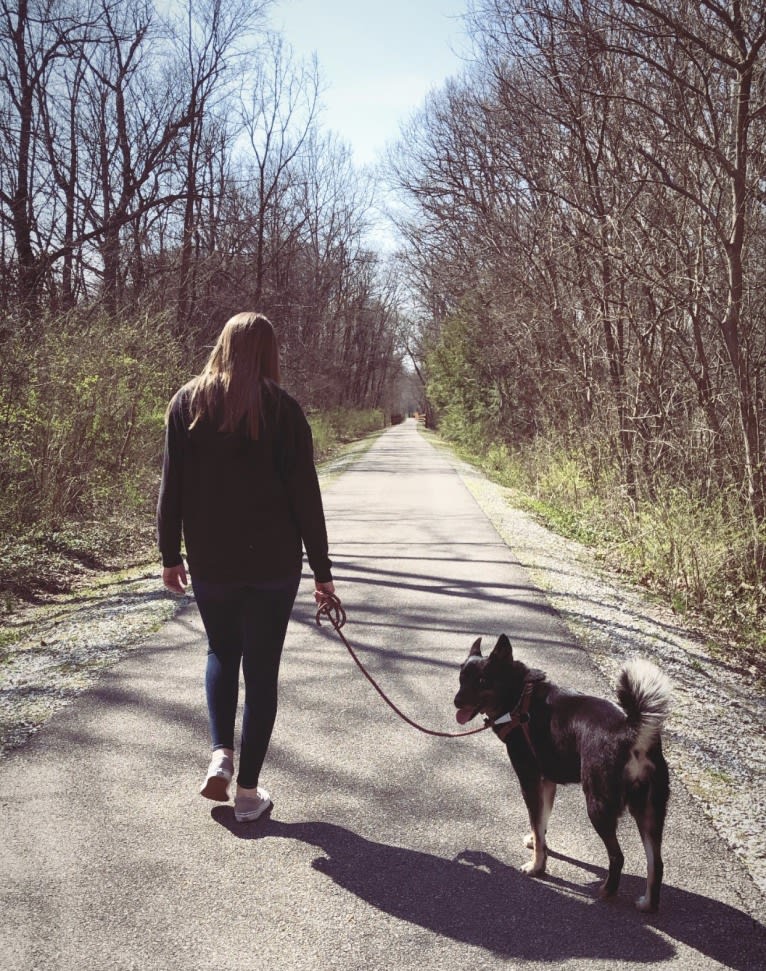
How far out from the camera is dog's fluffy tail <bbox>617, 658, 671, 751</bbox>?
2.80 metres

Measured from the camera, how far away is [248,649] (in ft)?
11.2

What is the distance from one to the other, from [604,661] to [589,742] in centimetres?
291

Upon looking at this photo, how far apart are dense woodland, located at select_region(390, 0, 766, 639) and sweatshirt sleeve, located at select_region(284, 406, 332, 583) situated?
16.2ft

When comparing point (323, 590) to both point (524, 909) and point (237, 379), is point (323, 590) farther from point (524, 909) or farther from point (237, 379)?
point (524, 909)

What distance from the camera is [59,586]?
8758 mm

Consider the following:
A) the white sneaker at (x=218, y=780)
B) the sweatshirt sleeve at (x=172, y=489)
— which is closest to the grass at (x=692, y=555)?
the white sneaker at (x=218, y=780)

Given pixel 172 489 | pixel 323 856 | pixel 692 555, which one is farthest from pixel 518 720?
pixel 692 555

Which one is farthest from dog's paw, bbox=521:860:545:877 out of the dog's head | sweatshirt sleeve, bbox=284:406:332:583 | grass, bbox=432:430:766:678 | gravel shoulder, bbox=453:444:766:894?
grass, bbox=432:430:766:678

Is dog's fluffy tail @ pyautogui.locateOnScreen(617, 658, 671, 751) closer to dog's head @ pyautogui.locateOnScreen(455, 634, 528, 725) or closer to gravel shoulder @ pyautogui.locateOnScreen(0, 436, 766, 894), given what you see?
dog's head @ pyautogui.locateOnScreen(455, 634, 528, 725)

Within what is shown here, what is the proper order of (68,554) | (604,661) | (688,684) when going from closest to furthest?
(688,684) < (604,661) < (68,554)

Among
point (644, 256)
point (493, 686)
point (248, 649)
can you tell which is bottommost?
point (493, 686)

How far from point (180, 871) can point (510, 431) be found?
22991 millimetres

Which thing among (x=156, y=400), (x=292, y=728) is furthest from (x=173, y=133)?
(x=292, y=728)

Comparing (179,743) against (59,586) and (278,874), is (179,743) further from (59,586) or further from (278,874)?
(59,586)
